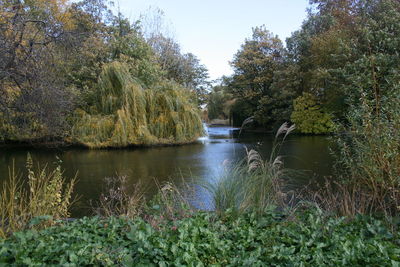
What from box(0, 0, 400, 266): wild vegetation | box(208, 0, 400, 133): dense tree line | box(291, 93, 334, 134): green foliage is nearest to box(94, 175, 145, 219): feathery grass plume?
box(0, 0, 400, 266): wild vegetation

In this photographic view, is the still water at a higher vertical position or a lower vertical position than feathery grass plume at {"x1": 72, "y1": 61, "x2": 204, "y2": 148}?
lower

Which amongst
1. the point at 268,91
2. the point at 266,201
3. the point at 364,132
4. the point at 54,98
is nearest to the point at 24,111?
the point at 54,98

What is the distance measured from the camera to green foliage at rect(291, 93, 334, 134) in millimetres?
20734

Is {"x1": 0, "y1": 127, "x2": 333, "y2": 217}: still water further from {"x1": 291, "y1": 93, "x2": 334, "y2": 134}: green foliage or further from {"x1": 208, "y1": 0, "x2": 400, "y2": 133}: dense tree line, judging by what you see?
{"x1": 291, "y1": 93, "x2": 334, "y2": 134}: green foliage

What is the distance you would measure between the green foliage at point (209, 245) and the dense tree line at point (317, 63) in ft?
27.0

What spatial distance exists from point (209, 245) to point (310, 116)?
19996mm

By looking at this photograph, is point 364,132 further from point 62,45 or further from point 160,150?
point 160,150

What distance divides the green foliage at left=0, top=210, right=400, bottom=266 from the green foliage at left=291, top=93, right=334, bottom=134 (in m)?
18.7

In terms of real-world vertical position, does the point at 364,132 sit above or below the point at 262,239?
above

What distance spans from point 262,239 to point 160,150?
1024cm

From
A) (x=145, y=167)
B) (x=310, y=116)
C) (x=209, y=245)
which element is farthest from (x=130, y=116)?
(x=310, y=116)

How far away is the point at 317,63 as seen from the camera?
19.4 m

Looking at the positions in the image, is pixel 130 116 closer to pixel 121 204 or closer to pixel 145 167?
pixel 145 167

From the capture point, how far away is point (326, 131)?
810 inches
